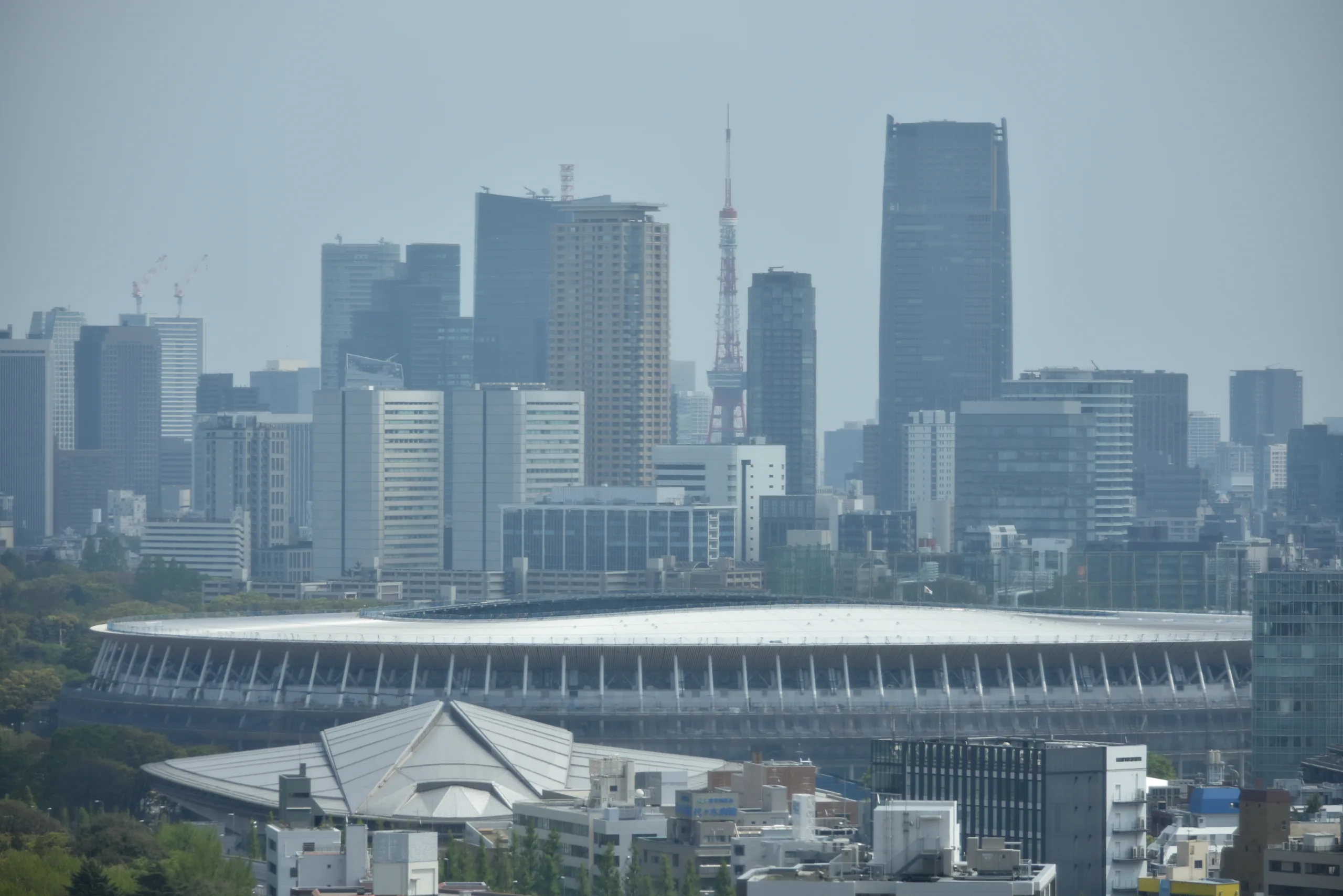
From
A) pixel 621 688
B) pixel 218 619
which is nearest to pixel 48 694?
pixel 218 619

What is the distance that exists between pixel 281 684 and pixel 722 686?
1634 centimetres

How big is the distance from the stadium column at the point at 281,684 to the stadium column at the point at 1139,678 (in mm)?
31604

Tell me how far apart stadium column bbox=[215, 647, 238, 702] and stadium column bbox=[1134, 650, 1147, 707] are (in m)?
33.8

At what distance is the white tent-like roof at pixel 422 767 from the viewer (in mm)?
98688

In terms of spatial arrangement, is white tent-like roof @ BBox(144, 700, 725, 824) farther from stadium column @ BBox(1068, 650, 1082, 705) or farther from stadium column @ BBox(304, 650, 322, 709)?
stadium column @ BBox(1068, 650, 1082, 705)

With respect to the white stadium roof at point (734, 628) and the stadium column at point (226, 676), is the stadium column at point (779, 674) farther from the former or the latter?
the stadium column at point (226, 676)

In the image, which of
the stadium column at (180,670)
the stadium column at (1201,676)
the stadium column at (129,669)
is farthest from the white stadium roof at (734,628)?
the stadium column at (129,669)

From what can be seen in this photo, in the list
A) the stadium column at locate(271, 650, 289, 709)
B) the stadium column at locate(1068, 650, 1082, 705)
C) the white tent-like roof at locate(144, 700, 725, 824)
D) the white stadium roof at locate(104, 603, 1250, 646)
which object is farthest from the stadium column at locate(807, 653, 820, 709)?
the stadium column at locate(271, 650, 289, 709)

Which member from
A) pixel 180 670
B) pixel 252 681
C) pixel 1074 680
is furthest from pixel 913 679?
pixel 180 670

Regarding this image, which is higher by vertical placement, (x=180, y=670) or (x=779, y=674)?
(x=779, y=674)

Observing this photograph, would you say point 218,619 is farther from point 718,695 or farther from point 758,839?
point 758,839

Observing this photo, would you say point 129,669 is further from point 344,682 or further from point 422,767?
point 422,767

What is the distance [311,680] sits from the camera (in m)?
128

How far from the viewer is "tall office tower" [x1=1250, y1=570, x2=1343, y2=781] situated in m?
106
